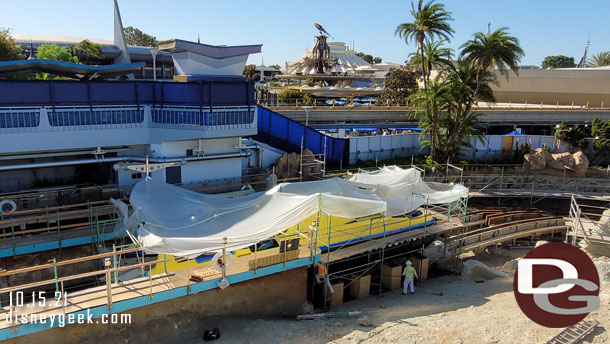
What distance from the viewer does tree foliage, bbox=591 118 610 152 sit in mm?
35872

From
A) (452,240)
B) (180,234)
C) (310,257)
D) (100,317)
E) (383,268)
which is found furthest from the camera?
(452,240)

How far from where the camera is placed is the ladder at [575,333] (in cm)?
1216

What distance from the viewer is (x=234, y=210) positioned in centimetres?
1594

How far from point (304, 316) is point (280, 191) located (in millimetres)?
4867

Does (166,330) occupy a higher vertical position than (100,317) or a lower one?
lower

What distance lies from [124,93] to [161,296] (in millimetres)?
11823

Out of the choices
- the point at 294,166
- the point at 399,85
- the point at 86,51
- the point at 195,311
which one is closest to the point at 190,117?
the point at 294,166

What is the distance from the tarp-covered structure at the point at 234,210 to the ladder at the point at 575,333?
6.94 metres

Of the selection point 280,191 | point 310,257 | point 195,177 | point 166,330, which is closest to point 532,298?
point 310,257

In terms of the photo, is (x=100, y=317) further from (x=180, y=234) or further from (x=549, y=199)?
(x=549, y=199)

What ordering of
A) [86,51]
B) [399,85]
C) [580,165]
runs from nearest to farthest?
1. [580,165]
2. [86,51]
3. [399,85]

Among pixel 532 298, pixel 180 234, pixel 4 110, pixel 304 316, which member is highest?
pixel 4 110

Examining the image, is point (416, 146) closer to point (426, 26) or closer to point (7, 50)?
point (426, 26)

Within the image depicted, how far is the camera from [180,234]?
1402 centimetres
